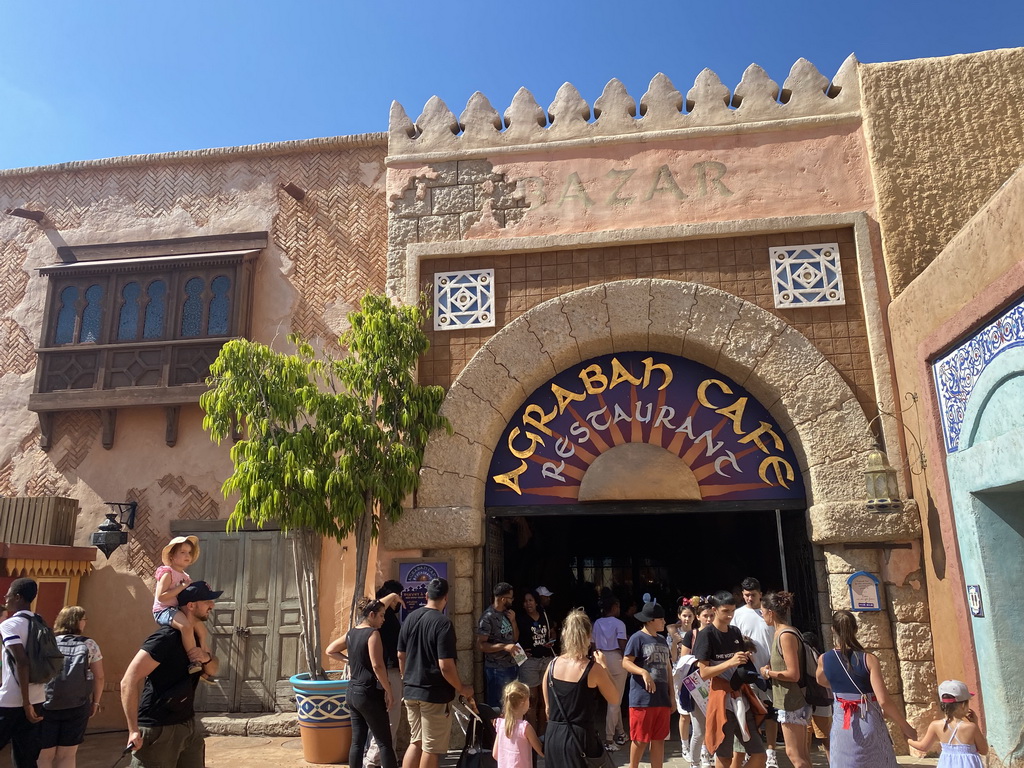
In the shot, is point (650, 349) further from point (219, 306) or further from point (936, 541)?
point (219, 306)

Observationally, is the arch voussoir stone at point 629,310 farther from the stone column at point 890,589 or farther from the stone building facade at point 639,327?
the stone column at point 890,589

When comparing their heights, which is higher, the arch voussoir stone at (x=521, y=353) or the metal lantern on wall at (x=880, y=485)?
the arch voussoir stone at (x=521, y=353)

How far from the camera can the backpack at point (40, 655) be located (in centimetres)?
473

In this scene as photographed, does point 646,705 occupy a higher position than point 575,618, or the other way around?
point 575,618

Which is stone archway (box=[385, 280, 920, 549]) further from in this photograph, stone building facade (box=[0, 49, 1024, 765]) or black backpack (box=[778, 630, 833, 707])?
black backpack (box=[778, 630, 833, 707])

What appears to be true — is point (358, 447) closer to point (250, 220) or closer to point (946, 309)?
point (250, 220)

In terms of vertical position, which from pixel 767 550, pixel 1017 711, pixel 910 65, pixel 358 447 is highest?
pixel 910 65

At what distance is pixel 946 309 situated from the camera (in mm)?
5785

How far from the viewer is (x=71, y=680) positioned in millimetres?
4875

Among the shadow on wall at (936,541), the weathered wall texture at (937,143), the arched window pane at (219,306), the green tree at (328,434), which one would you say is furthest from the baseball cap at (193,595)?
the weathered wall texture at (937,143)

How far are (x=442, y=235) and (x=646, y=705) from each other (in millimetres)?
4828

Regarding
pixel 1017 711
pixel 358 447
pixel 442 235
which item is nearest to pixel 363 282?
pixel 442 235

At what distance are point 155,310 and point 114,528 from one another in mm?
2416

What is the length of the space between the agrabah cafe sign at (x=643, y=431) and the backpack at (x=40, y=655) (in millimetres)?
3726
